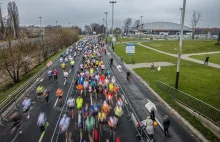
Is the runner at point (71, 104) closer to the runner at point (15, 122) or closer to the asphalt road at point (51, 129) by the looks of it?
the asphalt road at point (51, 129)

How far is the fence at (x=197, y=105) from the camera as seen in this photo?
41.3 ft

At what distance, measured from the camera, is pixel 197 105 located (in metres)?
14.5

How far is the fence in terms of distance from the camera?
12.6 m

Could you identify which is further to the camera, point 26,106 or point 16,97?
point 16,97

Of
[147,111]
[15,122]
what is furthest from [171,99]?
[15,122]

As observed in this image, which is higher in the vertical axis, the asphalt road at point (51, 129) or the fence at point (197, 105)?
the fence at point (197, 105)

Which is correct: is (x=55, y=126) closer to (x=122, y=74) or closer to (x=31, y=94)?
(x=31, y=94)

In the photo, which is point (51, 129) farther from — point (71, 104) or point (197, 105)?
point (197, 105)

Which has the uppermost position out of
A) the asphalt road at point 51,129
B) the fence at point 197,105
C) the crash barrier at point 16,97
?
the fence at point 197,105

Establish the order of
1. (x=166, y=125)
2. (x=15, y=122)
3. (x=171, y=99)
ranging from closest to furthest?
(x=166, y=125) → (x=15, y=122) → (x=171, y=99)

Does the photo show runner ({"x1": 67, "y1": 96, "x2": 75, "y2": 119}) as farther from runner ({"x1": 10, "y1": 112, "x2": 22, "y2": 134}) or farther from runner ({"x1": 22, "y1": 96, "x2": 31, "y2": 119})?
runner ({"x1": 10, "y1": 112, "x2": 22, "y2": 134})

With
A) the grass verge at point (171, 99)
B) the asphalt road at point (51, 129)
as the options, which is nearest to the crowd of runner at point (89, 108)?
the asphalt road at point (51, 129)

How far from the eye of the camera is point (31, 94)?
19.8 metres

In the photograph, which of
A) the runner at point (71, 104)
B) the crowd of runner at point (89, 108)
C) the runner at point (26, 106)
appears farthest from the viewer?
the runner at point (71, 104)
